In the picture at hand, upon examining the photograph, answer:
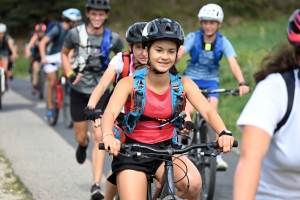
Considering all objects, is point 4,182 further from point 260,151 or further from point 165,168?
point 260,151

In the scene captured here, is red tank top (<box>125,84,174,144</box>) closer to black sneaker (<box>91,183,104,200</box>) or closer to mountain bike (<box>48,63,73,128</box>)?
black sneaker (<box>91,183,104,200</box>)

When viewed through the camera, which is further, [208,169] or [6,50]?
[6,50]

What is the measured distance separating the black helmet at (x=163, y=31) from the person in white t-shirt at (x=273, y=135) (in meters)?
1.47

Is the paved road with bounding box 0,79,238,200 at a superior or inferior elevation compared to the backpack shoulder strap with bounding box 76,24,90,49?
inferior

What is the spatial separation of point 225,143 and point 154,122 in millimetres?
693

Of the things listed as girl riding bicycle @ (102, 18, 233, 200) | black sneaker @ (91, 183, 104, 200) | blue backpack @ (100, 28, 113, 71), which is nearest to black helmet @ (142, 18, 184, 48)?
girl riding bicycle @ (102, 18, 233, 200)

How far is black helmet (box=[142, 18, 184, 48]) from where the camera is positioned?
447cm

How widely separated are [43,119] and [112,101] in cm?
949

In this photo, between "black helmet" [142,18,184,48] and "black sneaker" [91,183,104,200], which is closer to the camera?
"black helmet" [142,18,184,48]

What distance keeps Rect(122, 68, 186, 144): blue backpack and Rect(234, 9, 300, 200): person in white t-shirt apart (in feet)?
5.29

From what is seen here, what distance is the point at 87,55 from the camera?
7.80 metres

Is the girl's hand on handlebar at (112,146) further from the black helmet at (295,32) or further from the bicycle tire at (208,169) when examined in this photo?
the bicycle tire at (208,169)

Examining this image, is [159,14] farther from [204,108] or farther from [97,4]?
[204,108]

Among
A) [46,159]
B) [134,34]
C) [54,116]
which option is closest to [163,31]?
[134,34]
